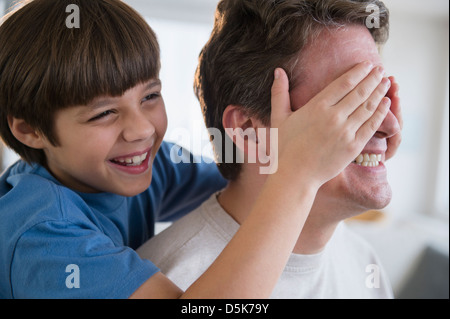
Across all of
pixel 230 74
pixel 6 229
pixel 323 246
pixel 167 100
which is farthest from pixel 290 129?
pixel 167 100

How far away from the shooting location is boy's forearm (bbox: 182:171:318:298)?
2.26ft

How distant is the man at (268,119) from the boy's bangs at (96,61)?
0.24 meters

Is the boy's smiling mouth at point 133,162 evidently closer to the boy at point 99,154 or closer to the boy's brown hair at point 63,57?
the boy at point 99,154

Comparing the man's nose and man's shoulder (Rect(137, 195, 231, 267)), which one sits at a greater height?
the man's nose

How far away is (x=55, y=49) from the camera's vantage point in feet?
2.87

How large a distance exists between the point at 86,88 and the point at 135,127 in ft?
0.41

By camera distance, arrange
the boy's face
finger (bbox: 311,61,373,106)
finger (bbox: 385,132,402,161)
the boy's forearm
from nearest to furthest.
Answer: the boy's forearm < finger (bbox: 311,61,373,106) < the boy's face < finger (bbox: 385,132,402,161)

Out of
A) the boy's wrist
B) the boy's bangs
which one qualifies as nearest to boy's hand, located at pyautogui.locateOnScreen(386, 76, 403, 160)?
the boy's wrist

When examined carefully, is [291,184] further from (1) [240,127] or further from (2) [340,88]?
(1) [240,127]

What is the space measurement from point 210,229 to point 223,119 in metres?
0.27

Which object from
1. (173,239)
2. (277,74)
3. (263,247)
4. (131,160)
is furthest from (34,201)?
(277,74)

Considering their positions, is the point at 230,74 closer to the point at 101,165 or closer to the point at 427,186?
the point at 101,165

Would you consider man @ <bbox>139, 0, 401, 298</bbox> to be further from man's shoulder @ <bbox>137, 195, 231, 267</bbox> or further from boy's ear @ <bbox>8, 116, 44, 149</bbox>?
boy's ear @ <bbox>8, 116, 44, 149</bbox>

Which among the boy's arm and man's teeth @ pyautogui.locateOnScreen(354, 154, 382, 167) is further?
man's teeth @ pyautogui.locateOnScreen(354, 154, 382, 167)
